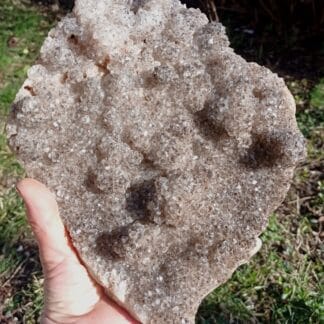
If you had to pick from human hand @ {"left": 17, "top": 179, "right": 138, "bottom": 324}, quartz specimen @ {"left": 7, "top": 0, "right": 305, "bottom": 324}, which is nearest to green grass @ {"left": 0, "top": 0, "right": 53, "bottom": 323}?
human hand @ {"left": 17, "top": 179, "right": 138, "bottom": 324}

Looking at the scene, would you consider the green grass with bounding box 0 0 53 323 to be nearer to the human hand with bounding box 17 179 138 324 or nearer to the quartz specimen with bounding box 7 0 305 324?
the human hand with bounding box 17 179 138 324

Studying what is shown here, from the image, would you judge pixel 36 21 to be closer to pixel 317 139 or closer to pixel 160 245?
pixel 317 139

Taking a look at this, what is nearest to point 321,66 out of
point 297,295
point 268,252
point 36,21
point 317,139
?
point 317,139

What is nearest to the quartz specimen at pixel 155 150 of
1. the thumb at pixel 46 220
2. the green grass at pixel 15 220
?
the thumb at pixel 46 220

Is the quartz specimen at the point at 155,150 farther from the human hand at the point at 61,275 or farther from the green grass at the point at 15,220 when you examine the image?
the green grass at the point at 15,220

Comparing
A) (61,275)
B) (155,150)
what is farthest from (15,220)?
(155,150)

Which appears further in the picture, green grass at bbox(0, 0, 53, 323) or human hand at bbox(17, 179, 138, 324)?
green grass at bbox(0, 0, 53, 323)
